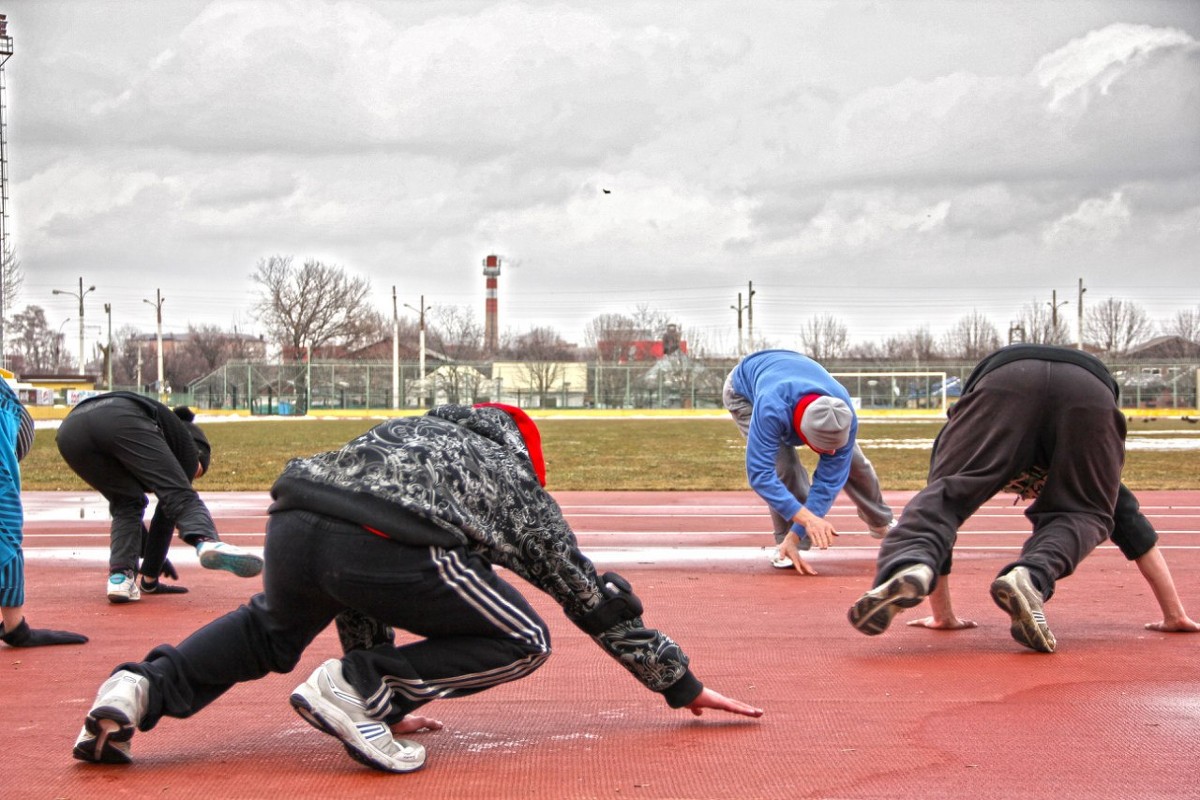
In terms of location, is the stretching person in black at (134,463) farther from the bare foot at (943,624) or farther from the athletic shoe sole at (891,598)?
the bare foot at (943,624)

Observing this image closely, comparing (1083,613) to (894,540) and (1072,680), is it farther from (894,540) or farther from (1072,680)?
(894,540)

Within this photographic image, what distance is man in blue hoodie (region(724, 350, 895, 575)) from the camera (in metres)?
8.29

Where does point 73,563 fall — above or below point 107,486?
below

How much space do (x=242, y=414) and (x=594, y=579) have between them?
7004 cm

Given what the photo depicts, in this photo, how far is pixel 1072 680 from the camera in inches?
219

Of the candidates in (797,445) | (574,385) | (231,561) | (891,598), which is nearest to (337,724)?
(891,598)

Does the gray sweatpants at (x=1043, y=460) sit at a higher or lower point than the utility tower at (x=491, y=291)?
lower

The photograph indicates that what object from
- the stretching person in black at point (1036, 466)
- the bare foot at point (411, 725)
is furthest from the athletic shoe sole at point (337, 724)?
the stretching person in black at point (1036, 466)

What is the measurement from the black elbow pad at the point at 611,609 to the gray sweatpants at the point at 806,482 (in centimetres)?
485

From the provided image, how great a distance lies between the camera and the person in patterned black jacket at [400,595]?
393cm

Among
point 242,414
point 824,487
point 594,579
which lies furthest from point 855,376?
point 594,579

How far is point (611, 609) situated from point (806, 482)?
17.2 ft

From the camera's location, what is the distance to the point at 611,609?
4324 mm

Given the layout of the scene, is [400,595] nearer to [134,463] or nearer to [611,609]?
[611,609]
